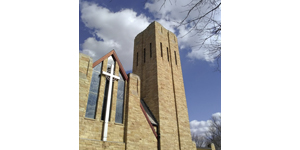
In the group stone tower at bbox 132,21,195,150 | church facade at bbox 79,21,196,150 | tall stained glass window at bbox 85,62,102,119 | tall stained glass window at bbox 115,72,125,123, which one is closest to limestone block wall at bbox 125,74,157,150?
church facade at bbox 79,21,196,150

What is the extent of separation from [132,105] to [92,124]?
122 inches

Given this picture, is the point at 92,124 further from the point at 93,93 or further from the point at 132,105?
the point at 132,105

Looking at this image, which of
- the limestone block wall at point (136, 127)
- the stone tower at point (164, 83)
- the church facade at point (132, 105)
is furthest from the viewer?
the stone tower at point (164, 83)

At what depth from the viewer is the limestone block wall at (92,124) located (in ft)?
28.9

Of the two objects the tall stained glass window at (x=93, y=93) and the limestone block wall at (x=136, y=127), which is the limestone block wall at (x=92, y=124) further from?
the limestone block wall at (x=136, y=127)

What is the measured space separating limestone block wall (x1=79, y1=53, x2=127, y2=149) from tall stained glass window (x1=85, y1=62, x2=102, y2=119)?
22 centimetres

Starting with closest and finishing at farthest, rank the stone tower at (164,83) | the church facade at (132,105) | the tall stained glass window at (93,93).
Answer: the church facade at (132,105) → the tall stained glass window at (93,93) → the stone tower at (164,83)

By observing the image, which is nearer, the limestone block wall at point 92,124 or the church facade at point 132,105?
the limestone block wall at point 92,124

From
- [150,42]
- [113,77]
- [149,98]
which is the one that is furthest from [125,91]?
[150,42]

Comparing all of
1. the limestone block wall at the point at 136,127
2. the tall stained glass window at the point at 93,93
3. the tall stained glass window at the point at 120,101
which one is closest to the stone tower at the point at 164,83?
the limestone block wall at the point at 136,127

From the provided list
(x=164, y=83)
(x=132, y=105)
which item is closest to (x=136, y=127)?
(x=132, y=105)

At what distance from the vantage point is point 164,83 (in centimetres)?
1678

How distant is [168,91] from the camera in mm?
16766

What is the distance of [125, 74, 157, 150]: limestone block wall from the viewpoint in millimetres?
10578
